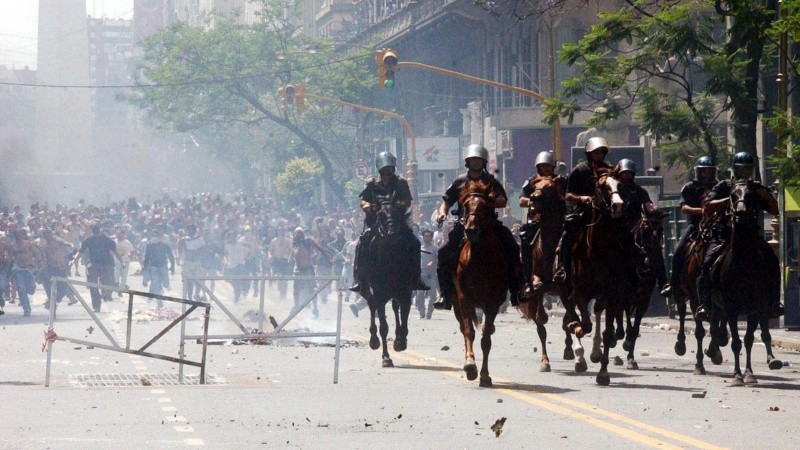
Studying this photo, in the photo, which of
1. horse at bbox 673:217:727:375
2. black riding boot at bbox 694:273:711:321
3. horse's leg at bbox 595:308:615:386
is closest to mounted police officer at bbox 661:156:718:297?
horse at bbox 673:217:727:375

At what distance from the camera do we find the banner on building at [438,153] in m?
59.1

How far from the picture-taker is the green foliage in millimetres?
79062

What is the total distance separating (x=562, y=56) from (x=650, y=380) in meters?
12.5

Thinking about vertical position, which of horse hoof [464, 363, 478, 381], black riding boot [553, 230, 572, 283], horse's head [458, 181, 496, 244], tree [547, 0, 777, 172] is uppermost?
tree [547, 0, 777, 172]

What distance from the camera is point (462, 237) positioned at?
16.0 meters

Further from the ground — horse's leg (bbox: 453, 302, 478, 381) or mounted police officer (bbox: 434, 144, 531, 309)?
mounted police officer (bbox: 434, 144, 531, 309)

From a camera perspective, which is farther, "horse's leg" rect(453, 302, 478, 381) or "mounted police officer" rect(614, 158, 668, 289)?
"mounted police officer" rect(614, 158, 668, 289)

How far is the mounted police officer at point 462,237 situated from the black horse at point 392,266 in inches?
83.9

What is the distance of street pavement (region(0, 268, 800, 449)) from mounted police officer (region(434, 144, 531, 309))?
90 centimetres

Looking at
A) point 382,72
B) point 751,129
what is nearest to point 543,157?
point 751,129

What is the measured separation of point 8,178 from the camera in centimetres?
13850

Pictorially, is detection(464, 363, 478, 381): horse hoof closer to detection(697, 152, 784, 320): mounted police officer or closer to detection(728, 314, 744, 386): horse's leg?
detection(728, 314, 744, 386): horse's leg

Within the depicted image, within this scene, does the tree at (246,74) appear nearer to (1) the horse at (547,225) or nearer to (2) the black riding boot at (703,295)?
(1) the horse at (547,225)

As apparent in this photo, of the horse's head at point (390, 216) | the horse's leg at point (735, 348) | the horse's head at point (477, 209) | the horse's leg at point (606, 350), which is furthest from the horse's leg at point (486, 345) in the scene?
the horse's head at point (390, 216)
